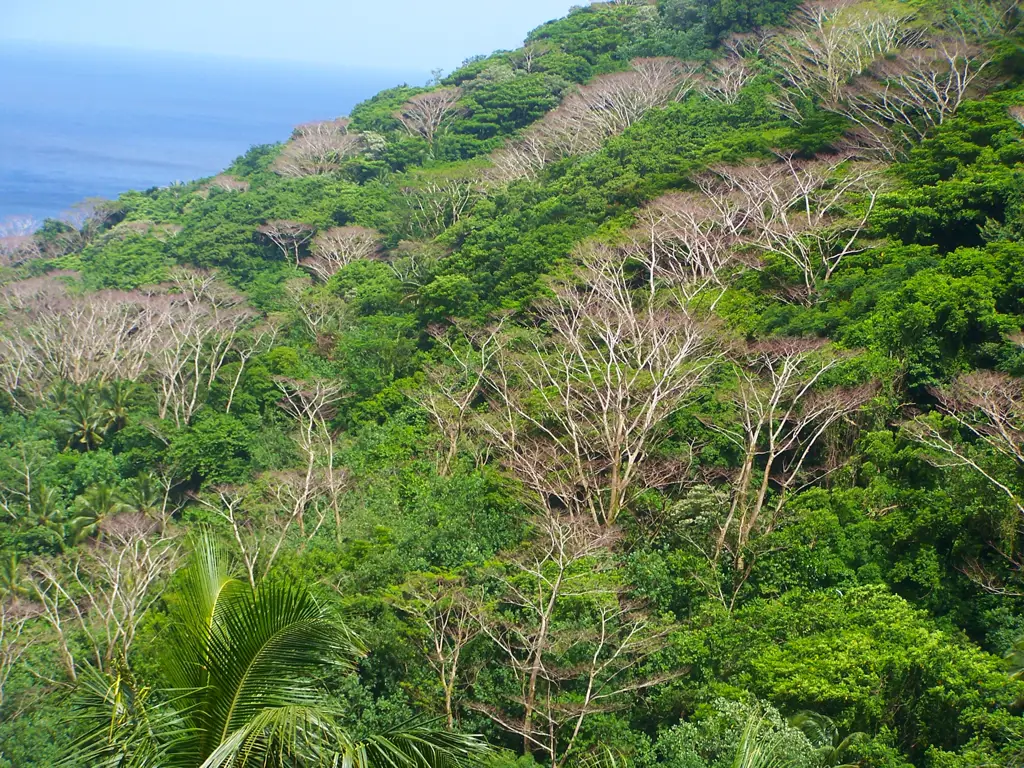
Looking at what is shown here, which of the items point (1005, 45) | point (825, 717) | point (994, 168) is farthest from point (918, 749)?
point (1005, 45)

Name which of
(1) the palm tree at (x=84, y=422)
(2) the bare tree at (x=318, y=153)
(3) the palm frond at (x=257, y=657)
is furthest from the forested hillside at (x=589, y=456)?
(2) the bare tree at (x=318, y=153)

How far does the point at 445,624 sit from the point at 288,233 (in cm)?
2946

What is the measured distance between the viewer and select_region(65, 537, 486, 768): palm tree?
12.6 ft

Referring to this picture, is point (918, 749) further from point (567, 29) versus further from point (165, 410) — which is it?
point (567, 29)

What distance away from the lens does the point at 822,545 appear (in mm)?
12555

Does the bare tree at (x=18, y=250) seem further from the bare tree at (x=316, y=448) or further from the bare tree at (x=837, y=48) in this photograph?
the bare tree at (x=837, y=48)

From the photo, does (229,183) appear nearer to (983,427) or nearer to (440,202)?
(440,202)

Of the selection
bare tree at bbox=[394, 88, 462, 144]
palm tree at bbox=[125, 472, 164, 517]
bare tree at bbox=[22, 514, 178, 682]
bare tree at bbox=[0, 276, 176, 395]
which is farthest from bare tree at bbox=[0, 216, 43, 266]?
bare tree at bbox=[22, 514, 178, 682]

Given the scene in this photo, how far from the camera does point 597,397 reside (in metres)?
16.7

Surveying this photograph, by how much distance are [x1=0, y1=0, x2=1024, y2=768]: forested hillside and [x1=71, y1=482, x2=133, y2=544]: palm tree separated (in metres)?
0.11

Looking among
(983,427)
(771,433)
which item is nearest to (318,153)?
(771,433)

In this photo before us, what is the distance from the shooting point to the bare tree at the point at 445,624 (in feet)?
37.8

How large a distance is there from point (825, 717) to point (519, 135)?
1399 inches

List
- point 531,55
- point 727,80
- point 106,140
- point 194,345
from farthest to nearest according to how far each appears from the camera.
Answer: point 106,140, point 531,55, point 727,80, point 194,345
